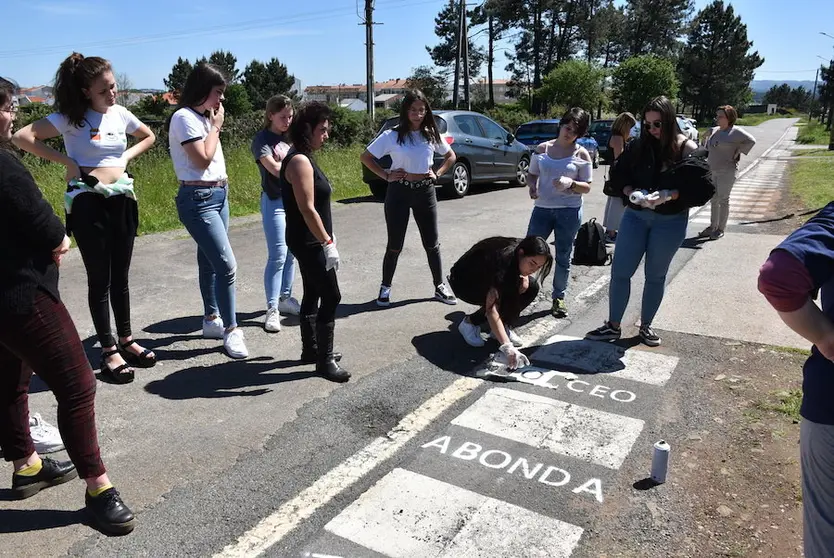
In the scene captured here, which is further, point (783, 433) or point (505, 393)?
point (505, 393)

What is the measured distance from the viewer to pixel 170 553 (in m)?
2.52

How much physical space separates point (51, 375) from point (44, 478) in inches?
29.0

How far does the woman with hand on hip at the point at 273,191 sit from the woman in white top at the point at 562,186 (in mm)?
2166

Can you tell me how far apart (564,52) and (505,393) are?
6044 cm

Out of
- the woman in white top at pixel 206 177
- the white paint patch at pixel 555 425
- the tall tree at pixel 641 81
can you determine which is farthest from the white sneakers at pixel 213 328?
the tall tree at pixel 641 81

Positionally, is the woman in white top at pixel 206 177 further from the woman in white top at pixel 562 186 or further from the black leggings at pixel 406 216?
the woman in white top at pixel 562 186

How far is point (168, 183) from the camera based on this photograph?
37.5ft

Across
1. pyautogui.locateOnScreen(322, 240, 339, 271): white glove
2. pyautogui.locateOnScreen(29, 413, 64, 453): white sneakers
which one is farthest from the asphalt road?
pyautogui.locateOnScreen(322, 240, 339, 271): white glove

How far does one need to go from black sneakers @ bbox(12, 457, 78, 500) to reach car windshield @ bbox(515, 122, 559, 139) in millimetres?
17363

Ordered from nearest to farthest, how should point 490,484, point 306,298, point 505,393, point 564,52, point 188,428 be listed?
point 490,484
point 188,428
point 505,393
point 306,298
point 564,52

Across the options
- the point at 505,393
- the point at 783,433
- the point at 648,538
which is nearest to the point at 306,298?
the point at 505,393

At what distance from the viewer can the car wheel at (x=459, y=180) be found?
42.4 ft

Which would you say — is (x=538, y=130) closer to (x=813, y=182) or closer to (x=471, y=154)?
(x=471, y=154)

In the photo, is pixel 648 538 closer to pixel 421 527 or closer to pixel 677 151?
pixel 421 527
